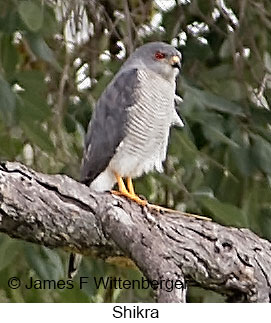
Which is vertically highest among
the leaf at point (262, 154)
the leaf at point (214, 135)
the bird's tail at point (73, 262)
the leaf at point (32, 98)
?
the leaf at point (32, 98)

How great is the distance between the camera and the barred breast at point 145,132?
154 inches

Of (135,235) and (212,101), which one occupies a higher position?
(135,235)

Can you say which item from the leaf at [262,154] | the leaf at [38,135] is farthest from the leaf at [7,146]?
the leaf at [262,154]

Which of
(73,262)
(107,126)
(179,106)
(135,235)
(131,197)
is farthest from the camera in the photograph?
(179,106)

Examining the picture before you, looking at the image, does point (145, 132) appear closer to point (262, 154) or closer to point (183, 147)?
point (183, 147)

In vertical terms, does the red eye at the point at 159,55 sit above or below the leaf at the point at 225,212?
above

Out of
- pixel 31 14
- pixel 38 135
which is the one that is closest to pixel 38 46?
pixel 31 14

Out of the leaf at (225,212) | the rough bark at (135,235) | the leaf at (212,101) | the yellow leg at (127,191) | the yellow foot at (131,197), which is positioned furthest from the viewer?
the leaf at (212,101)

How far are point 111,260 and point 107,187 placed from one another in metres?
0.70

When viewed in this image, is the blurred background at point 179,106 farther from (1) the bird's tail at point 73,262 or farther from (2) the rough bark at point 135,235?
(2) the rough bark at point 135,235

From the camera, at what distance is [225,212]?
12.7 ft

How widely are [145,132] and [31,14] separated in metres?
0.52

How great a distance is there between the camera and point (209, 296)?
427 cm
